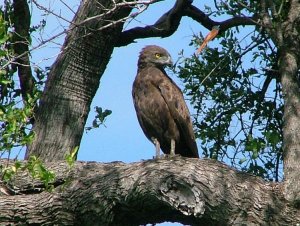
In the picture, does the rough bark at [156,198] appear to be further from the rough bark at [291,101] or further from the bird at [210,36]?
the bird at [210,36]

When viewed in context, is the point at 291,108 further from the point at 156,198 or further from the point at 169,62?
the point at 169,62

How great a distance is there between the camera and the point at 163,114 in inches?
348

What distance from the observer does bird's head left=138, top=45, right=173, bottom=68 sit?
964 cm

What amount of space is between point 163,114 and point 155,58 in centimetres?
107

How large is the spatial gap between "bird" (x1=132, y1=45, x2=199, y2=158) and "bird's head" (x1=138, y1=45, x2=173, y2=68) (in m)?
0.52

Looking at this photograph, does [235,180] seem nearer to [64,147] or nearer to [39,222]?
[39,222]

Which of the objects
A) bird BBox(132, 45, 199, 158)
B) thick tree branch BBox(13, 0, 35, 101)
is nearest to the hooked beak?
bird BBox(132, 45, 199, 158)

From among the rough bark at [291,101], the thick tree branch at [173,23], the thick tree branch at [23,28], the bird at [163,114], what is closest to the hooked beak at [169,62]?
the bird at [163,114]

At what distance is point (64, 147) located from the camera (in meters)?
7.87

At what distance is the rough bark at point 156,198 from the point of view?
5.81 meters

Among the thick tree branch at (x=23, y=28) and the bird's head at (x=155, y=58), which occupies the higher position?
the bird's head at (x=155, y=58)

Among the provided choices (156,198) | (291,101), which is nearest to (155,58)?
(291,101)

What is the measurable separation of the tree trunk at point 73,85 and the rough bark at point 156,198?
4.57ft

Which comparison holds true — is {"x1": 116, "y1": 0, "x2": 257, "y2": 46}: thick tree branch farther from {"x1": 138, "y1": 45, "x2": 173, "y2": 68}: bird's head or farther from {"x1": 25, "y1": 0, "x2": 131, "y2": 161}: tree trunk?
{"x1": 138, "y1": 45, "x2": 173, "y2": 68}: bird's head
